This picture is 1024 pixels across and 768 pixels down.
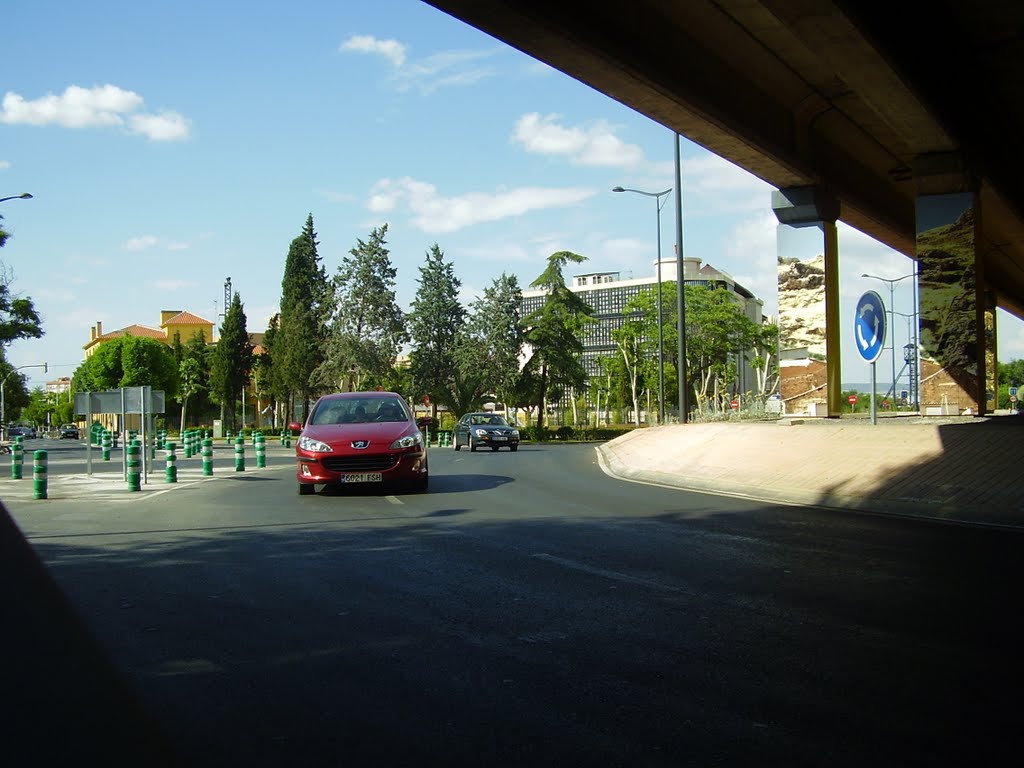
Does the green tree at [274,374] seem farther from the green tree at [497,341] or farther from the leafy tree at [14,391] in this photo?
the leafy tree at [14,391]

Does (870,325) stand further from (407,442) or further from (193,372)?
(193,372)

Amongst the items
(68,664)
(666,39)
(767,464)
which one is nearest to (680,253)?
(767,464)

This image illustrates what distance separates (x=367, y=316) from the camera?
74938 millimetres

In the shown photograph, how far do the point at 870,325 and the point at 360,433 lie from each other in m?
8.08

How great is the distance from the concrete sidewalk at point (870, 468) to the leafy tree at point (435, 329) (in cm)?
5229

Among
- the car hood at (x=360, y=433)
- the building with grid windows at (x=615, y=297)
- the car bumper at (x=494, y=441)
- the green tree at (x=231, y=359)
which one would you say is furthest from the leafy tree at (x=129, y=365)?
the car hood at (x=360, y=433)

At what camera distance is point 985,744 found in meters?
3.73

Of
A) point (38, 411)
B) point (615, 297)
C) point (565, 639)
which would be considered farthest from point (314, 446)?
point (38, 411)

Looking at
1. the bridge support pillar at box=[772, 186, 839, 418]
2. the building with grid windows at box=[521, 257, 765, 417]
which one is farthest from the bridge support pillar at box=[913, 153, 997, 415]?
the building with grid windows at box=[521, 257, 765, 417]

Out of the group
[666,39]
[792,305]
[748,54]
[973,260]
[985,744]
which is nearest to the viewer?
[985,744]

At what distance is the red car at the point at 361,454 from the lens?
Answer: 14922 millimetres

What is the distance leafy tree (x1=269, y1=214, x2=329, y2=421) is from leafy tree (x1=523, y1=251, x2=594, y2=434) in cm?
1881

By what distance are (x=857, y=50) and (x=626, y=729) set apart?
35.7ft

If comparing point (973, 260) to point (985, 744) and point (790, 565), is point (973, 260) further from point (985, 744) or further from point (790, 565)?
point (985, 744)
